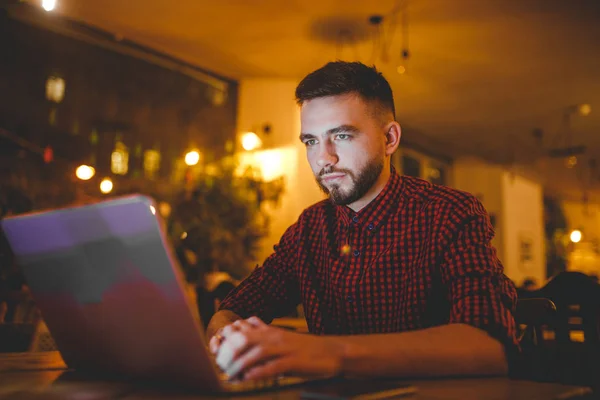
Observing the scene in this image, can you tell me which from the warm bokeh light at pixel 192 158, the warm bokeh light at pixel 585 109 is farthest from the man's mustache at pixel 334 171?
the warm bokeh light at pixel 585 109

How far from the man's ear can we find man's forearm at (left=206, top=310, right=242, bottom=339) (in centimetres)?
62

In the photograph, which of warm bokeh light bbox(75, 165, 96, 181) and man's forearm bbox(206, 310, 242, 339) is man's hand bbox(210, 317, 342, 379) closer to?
man's forearm bbox(206, 310, 242, 339)

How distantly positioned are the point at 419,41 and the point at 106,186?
2.92 meters

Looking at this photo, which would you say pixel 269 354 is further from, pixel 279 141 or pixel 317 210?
pixel 279 141

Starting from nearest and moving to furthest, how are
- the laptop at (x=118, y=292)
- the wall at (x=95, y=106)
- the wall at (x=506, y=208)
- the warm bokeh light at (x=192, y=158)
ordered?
the laptop at (x=118, y=292) < the wall at (x=95, y=106) < the warm bokeh light at (x=192, y=158) < the wall at (x=506, y=208)

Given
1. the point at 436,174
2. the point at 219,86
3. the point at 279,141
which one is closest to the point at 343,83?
the point at 279,141

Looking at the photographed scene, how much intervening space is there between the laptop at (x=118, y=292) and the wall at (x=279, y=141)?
420cm

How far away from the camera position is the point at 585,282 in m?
1.49

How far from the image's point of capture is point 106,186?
14.4 feet

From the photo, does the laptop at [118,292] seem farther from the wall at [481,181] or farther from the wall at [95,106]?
the wall at [481,181]

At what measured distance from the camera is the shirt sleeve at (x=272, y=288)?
58.4 inches

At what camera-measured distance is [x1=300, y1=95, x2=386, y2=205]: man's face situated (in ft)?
4.71

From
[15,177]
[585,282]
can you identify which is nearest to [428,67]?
[15,177]

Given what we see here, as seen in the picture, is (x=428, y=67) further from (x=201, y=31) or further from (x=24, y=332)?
(x=24, y=332)
